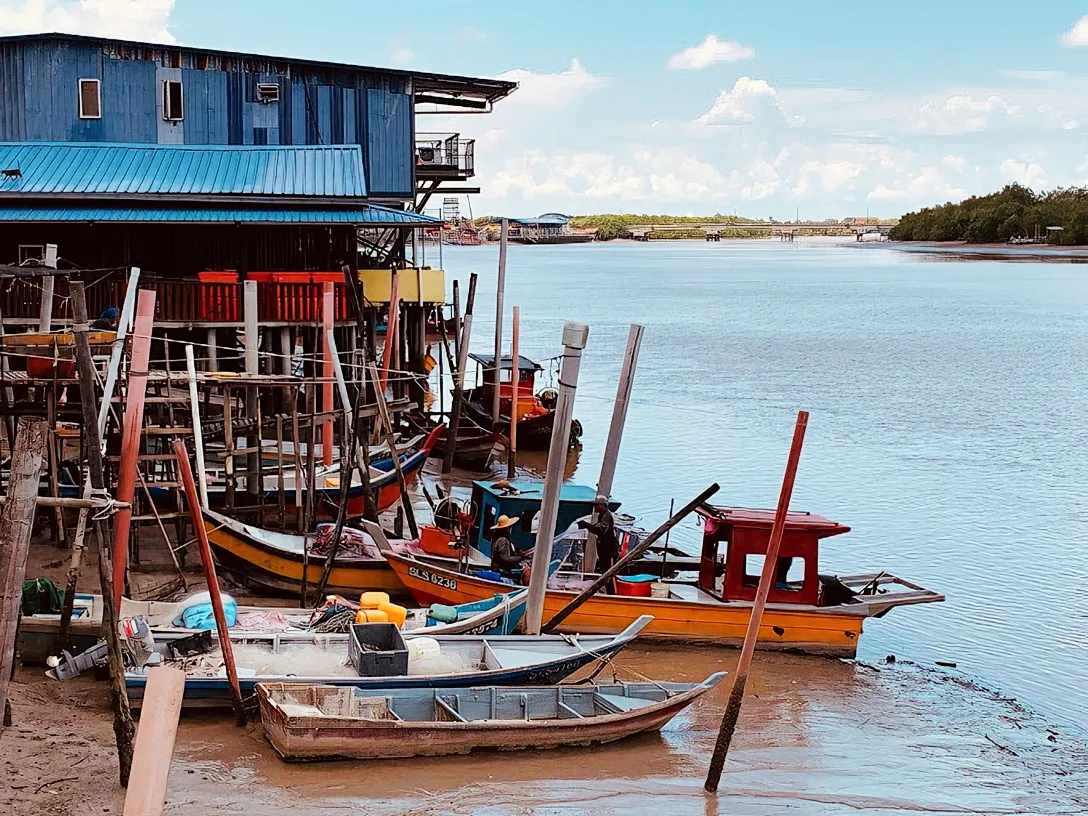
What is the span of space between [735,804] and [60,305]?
1832 cm

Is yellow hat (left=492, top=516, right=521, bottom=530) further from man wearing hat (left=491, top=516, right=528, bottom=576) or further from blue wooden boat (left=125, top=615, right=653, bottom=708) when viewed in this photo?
blue wooden boat (left=125, top=615, right=653, bottom=708)

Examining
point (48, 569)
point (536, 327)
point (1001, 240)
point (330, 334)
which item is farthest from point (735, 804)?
point (1001, 240)

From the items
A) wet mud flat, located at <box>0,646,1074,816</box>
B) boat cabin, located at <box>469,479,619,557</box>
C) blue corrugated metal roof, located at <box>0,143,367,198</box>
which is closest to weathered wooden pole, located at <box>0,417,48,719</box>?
wet mud flat, located at <box>0,646,1074,816</box>

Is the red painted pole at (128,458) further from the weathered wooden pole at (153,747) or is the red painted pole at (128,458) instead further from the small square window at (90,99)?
the small square window at (90,99)

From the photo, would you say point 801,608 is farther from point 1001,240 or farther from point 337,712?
point 1001,240

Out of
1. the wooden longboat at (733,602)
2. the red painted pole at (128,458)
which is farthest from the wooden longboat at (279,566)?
the red painted pole at (128,458)

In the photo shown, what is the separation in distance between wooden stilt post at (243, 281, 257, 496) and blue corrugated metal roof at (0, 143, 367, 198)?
4.24 meters

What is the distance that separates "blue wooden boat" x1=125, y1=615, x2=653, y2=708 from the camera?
13.7 meters

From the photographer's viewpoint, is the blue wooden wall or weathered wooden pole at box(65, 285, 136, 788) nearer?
weathered wooden pole at box(65, 285, 136, 788)

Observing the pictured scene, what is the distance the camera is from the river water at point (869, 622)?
1311 centimetres

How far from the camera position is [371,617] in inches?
595

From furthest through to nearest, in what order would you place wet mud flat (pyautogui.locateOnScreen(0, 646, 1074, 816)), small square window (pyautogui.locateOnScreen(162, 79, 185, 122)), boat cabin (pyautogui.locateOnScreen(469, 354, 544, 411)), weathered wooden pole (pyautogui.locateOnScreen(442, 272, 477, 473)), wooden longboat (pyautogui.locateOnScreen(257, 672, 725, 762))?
boat cabin (pyautogui.locateOnScreen(469, 354, 544, 411)) < small square window (pyautogui.locateOnScreen(162, 79, 185, 122)) < weathered wooden pole (pyautogui.locateOnScreen(442, 272, 477, 473)) < wooden longboat (pyautogui.locateOnScreen(257, 672, 725, 762)) < wet mud flat (pyautogui.locateOnScreen(0, 646, 1074, 816))

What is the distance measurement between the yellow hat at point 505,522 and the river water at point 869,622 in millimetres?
2690

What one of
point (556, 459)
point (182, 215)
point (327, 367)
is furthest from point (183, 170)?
point (556, 459)
